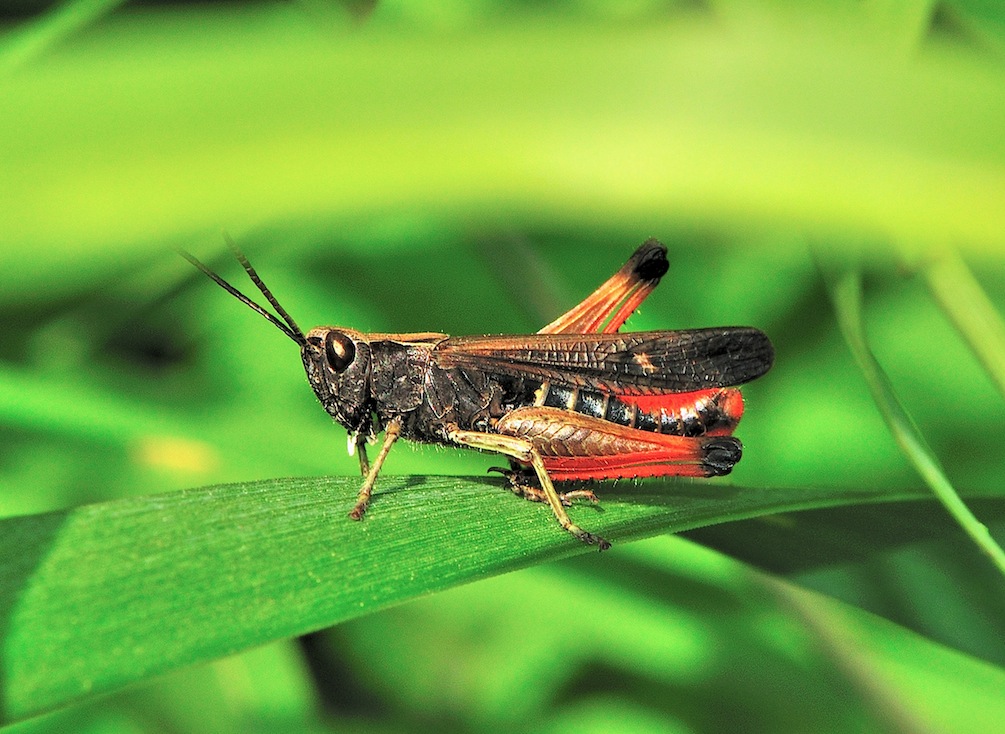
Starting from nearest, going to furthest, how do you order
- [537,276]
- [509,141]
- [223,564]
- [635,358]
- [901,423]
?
[509,141] < [223,564] < [901,423] < [635,358] < [537,276]

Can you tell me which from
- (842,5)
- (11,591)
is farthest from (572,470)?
A: (842,5)

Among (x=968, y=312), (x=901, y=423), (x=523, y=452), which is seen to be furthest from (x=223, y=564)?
(x=968, y=312)

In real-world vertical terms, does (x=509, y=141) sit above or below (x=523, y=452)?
below

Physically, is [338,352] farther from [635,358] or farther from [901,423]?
[901,423]

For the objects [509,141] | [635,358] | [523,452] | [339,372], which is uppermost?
[339,372]

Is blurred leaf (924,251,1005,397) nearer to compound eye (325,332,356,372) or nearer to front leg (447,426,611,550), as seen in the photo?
front leg (447,426,611,550)

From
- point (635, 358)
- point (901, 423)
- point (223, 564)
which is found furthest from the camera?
point (635, 358)

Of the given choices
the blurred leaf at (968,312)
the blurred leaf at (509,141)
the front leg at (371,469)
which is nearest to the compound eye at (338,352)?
A: the front leg at (371,469)
